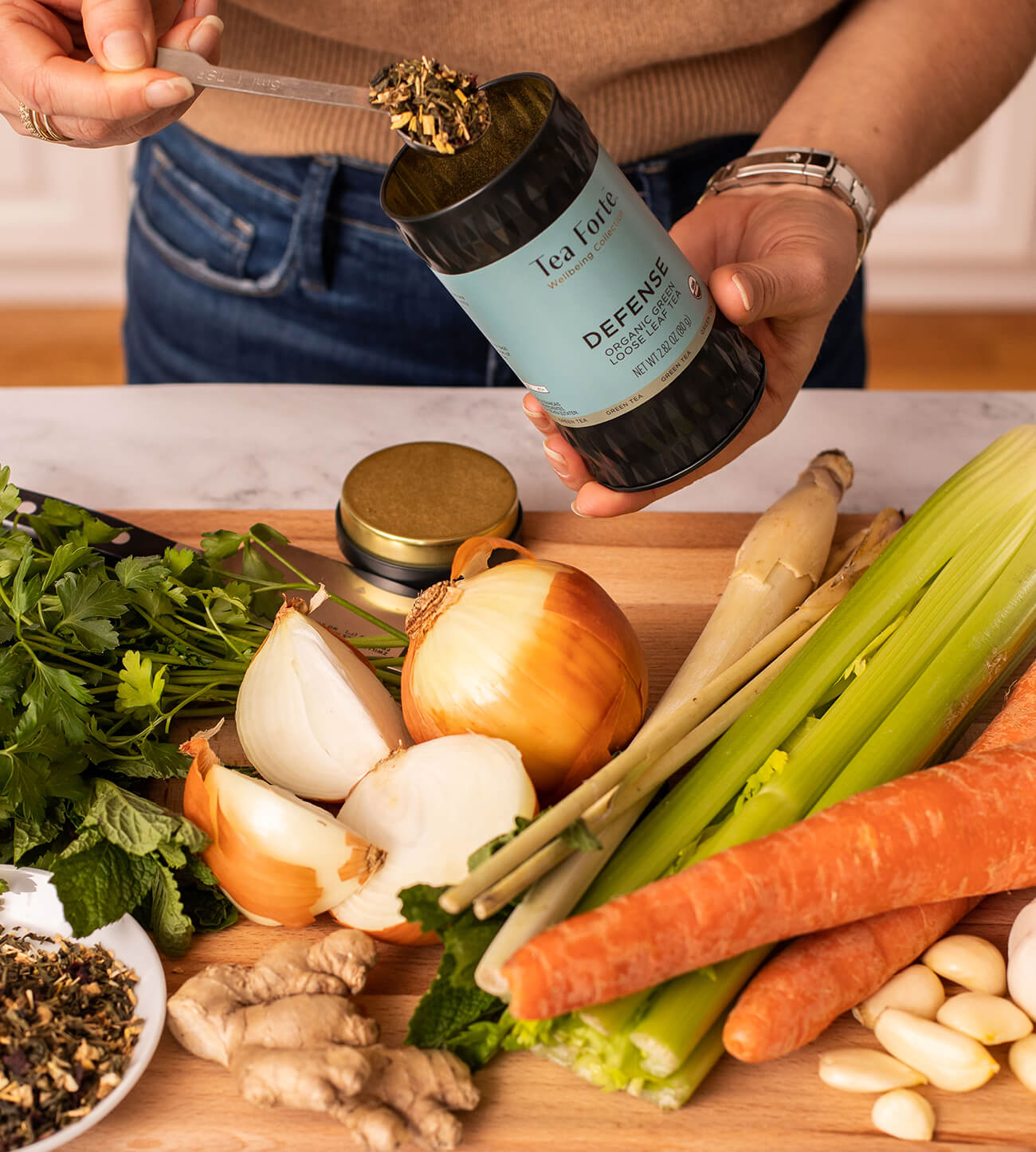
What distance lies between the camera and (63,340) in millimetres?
3791

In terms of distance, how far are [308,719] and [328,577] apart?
0.35 metres

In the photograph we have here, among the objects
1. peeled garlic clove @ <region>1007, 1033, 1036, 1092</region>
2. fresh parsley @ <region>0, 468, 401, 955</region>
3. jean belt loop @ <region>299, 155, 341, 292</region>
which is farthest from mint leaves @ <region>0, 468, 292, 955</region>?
peeled garlic clove @ <region>1007, 1033, 1036, 1092</region>

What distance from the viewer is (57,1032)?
0.92 metres

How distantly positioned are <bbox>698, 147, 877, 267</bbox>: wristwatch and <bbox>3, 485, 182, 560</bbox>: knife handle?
0.78 m

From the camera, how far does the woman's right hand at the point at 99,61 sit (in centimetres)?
102

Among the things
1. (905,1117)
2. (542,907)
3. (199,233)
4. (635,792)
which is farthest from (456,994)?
(199,233)

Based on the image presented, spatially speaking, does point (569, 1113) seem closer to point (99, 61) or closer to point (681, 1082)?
point (681, 1082)

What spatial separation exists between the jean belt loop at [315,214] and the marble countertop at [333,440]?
18 cm

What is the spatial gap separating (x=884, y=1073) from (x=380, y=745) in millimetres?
500

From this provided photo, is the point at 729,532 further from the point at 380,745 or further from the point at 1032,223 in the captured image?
the point at 1032,223

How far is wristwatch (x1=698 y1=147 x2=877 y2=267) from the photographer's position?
4.62ft

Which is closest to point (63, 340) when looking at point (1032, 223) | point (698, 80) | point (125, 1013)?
point (698, 80)

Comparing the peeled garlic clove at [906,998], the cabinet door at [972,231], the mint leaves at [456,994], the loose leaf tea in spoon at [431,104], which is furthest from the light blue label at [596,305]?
the cabinet door at [972,231]

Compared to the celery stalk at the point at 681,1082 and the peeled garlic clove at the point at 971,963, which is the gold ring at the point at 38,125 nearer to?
the celery stalk at the point at 681,1082
